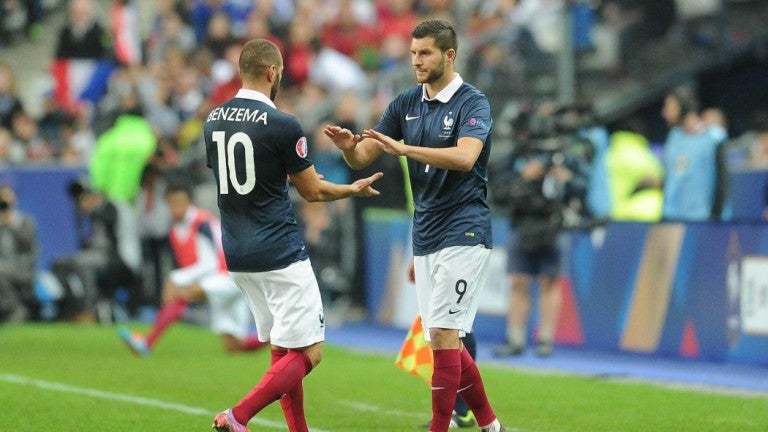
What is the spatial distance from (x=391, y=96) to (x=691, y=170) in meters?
5.99

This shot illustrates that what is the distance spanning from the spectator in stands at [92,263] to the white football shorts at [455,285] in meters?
11.4

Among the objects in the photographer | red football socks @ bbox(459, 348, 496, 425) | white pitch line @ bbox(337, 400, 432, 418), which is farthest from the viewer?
the photographer

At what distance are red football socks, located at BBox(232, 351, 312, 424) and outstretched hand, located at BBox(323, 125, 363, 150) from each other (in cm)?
117

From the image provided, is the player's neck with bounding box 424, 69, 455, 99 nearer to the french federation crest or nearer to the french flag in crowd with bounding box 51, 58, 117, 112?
the french federation crest

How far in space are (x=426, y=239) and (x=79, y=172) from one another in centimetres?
1304

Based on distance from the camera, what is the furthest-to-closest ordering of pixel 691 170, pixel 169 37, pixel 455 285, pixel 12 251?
pixel 169 37, pixel 12 251, pixel 691 170, pixel 455 285

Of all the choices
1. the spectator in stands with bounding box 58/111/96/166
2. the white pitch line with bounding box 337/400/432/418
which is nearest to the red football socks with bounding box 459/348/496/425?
the white pitch line with bounding box 337/400/432/418

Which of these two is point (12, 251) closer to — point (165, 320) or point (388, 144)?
point (165, 320)

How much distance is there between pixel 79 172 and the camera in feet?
68.6

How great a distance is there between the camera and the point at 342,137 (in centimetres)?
836

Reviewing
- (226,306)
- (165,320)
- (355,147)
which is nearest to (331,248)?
(226,306)

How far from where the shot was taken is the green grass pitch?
33.3 ft

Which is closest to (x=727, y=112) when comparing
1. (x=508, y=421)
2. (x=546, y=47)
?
(x=546, y=47)

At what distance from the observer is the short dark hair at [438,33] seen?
27.7 ft
